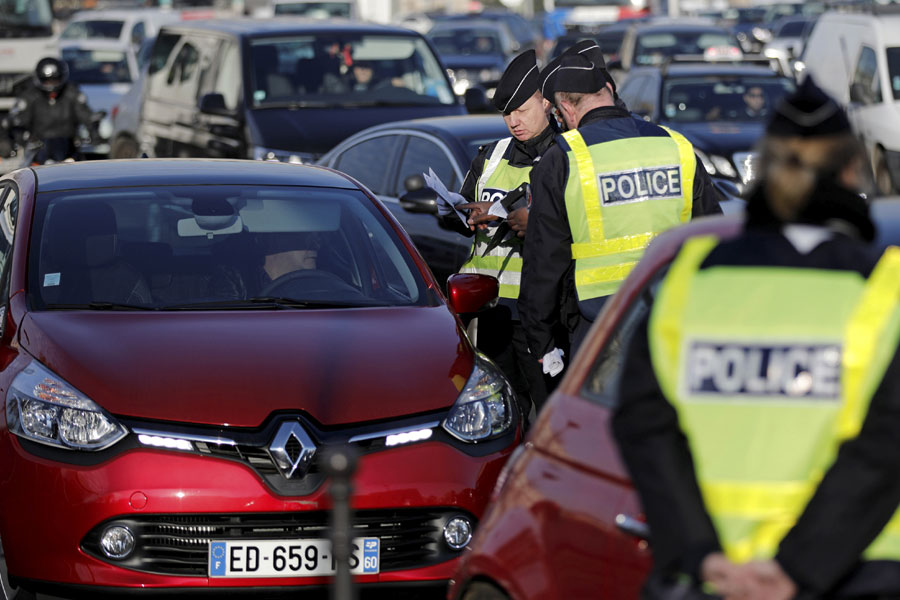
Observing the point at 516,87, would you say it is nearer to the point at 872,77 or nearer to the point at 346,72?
the point at 346,72

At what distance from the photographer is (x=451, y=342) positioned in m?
5.92

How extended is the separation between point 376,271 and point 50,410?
5.44 feet

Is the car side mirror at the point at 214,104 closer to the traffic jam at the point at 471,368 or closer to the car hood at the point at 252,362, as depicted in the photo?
the traffic jam at the point at 471,368

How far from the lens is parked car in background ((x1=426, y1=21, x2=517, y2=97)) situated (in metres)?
32.7

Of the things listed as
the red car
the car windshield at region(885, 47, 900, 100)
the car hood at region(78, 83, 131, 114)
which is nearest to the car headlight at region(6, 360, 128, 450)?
the red car

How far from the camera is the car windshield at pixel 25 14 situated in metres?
25.5

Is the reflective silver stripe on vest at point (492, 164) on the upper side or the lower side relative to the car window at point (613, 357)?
lower

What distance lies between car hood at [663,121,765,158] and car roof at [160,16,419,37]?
2635 mm

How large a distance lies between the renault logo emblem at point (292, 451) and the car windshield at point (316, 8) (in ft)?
112

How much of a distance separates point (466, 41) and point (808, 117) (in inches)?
1283

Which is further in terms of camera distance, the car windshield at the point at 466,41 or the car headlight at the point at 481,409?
the car windshield at the point at 466,41

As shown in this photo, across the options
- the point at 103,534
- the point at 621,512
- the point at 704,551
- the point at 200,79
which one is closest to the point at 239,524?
the point at 103,534

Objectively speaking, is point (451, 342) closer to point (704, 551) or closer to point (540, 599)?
point (540, 599)

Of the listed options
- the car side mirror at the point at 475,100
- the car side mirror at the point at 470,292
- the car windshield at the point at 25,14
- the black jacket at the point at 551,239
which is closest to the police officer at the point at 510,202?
the car side mirror at the point at 470,292
